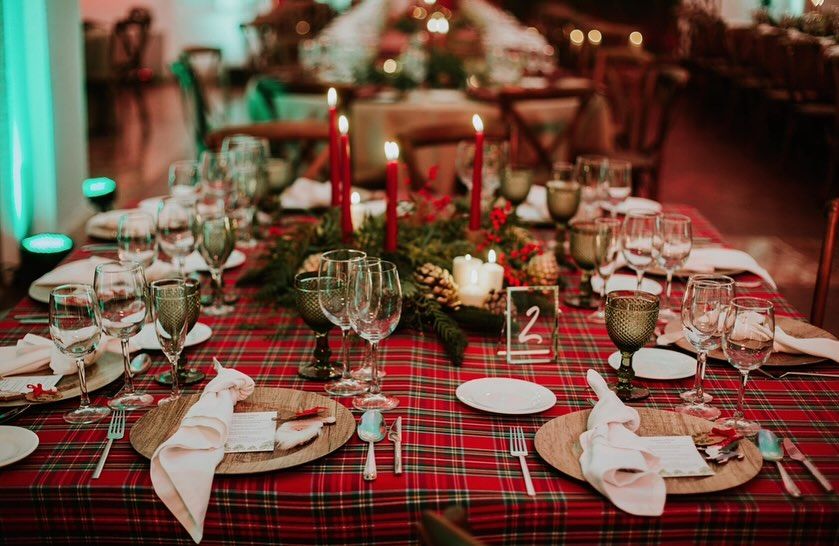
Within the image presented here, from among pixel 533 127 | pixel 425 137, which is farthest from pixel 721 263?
pixel 533 127

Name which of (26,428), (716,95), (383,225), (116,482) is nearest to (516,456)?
(116,482)

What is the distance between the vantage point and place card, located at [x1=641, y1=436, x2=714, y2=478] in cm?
128

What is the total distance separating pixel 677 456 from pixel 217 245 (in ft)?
3.53

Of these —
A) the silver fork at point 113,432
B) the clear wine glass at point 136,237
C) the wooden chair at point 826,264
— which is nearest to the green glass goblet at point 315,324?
the silver fork at point 113,432

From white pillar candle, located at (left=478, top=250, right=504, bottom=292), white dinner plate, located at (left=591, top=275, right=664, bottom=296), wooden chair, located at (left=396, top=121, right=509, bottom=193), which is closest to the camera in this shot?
white pillar candle, located at (left=478, top=250, right=504, bottom=292)

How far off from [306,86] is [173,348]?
3.66m

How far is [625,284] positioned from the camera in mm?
2166

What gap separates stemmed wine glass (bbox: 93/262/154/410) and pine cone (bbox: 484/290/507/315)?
0.69 meters

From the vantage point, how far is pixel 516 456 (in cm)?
135

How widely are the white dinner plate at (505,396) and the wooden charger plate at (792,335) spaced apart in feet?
1.25

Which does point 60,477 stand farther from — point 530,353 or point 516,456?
point 530,353

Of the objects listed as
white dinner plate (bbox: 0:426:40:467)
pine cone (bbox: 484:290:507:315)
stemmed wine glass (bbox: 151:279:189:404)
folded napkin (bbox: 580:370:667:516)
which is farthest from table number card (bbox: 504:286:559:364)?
white dinner plate (bbox: 0:426:40:467)

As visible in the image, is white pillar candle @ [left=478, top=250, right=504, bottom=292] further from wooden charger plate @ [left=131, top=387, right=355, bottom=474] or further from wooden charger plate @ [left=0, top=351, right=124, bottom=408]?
wooden charger plate @ [left=0, top=351, right=124, bottom=408]

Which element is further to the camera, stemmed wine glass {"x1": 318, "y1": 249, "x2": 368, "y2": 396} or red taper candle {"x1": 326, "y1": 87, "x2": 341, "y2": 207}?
red taper candle {"x1": 326, "y1": 87, "x2": 341, "y2": 207}
